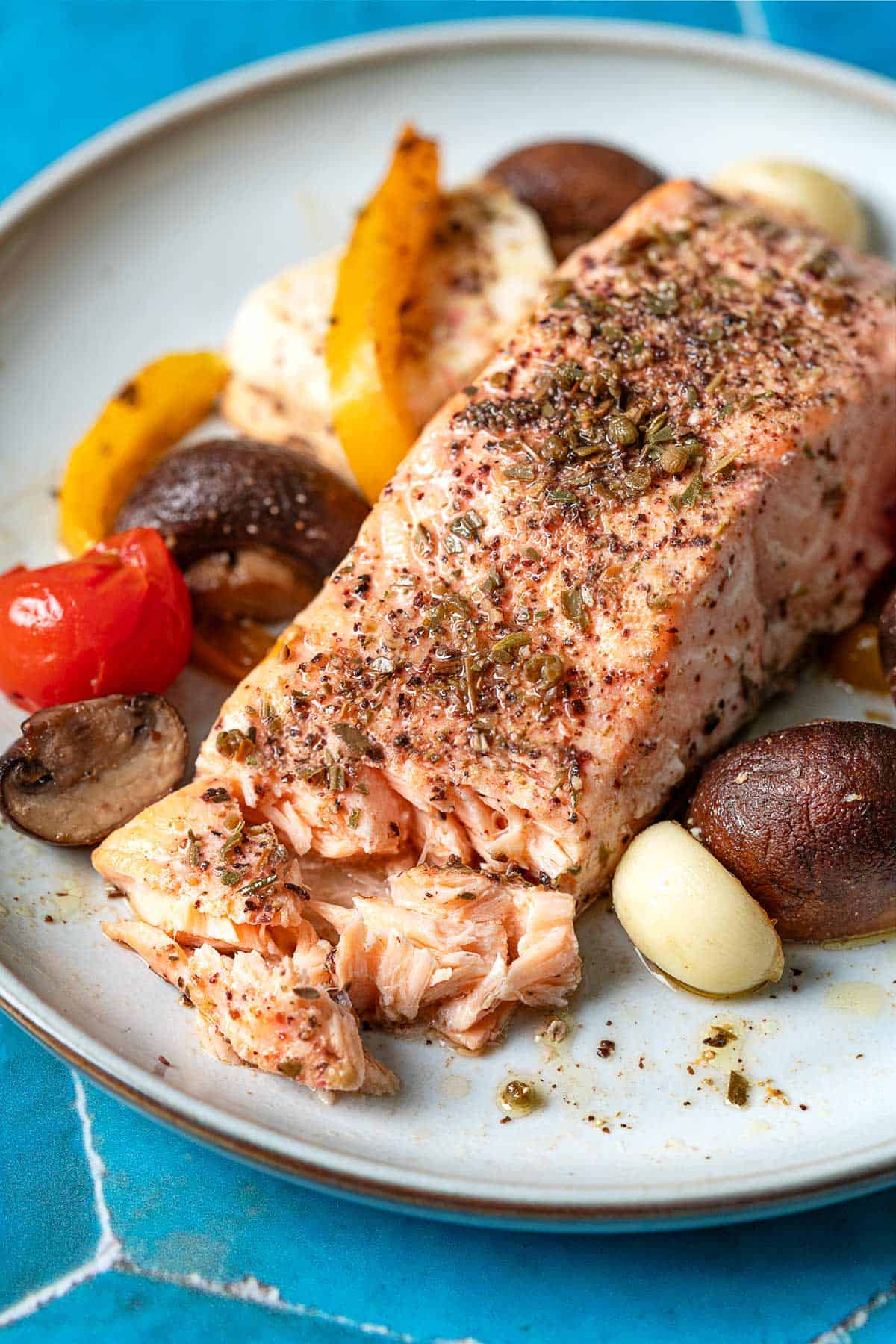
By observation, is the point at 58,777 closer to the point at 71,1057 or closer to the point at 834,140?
the point at 71,1057

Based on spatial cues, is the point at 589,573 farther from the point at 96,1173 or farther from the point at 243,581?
the point at 96,1173

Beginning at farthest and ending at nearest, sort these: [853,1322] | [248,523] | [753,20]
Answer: [753,20], [248,523], [853,1322]

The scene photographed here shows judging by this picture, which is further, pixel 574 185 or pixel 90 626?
pixel 574 185

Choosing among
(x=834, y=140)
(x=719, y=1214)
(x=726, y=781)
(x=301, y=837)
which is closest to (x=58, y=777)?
(x=301, y=837)

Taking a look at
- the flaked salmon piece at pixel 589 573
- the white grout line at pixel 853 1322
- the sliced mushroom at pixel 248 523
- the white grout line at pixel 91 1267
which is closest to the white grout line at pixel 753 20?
the flaked salmon piece at pixel 589 573

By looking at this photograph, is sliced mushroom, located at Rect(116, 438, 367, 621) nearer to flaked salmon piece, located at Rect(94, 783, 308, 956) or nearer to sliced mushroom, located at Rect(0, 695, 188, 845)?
sliced mushroom, located at Rect(0, 695, 188, 845)

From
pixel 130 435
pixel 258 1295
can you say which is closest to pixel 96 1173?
pixel 258 1295

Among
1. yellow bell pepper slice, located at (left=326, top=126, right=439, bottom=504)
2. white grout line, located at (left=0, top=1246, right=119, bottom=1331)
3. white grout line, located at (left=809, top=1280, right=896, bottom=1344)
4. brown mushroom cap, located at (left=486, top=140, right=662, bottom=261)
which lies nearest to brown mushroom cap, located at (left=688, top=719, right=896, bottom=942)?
white grout line, located at (left=809, top=1280, right=896, bottom=1344)
